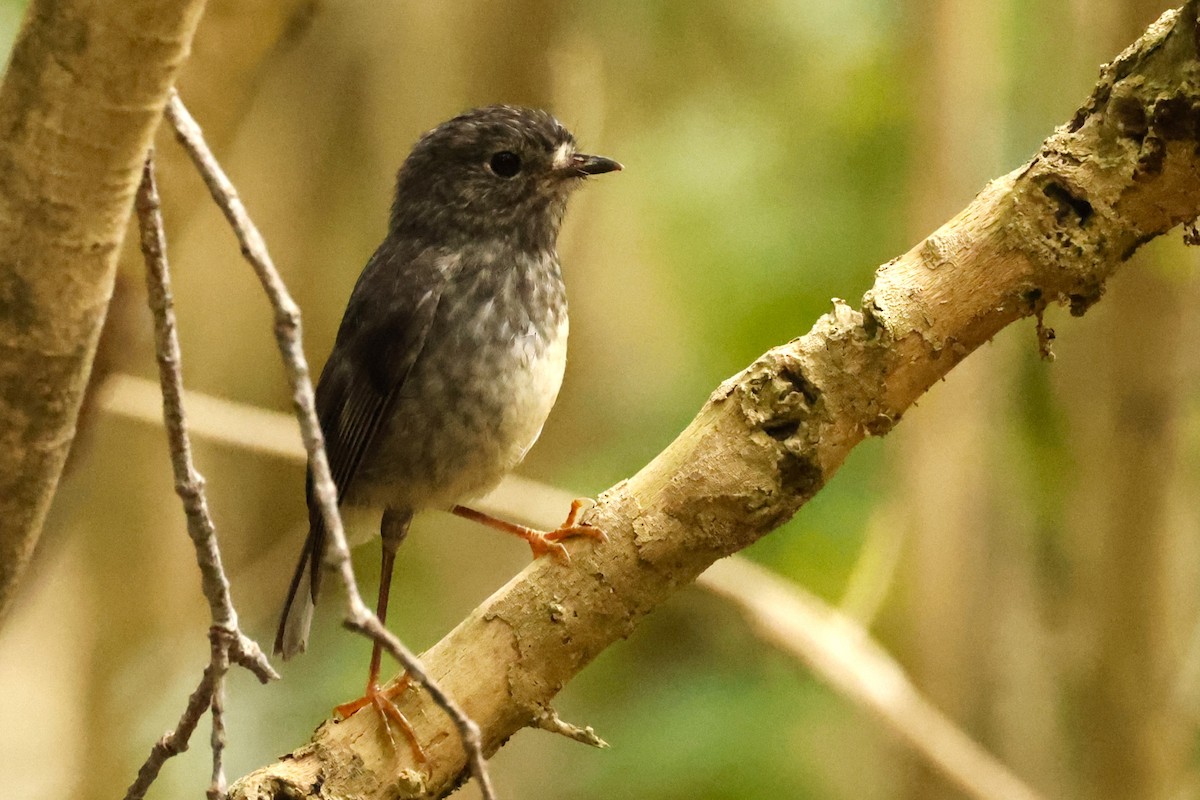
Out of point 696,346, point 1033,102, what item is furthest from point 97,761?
point 1033,102

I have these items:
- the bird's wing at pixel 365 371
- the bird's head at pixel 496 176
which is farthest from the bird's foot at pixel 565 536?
the bird's head at pixel 496 176

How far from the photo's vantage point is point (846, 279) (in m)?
4.35

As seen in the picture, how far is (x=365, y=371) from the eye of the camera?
2.78 metres

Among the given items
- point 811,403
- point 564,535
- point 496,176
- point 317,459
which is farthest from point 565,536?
point 496,176

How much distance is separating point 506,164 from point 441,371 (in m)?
0.60

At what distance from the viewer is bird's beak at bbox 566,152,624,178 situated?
9.89 ft

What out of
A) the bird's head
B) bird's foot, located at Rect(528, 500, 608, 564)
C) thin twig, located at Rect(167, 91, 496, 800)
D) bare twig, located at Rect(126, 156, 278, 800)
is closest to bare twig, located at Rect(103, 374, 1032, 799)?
the bird's head

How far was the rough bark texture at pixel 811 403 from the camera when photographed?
177cm

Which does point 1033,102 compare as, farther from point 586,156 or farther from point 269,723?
point 269,723

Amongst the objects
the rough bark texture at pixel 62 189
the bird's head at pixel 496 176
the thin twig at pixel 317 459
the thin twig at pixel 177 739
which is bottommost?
the thin twig at pixel 177 739

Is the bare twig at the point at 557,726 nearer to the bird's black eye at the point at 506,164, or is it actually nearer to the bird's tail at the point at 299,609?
the bird's tail at the point at 299,609

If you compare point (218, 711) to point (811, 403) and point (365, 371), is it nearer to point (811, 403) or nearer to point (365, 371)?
point (811, 403)

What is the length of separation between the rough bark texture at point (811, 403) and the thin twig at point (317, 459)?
73 centimetres

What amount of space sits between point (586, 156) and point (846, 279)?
5.01 ft
